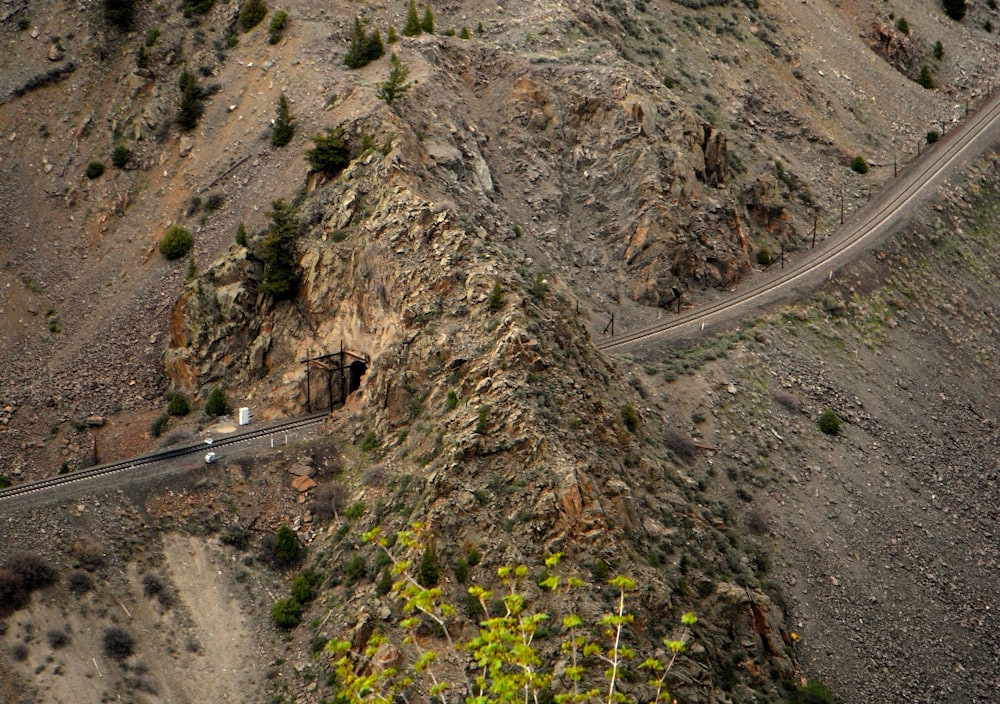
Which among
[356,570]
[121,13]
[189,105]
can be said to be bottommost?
[356,570]

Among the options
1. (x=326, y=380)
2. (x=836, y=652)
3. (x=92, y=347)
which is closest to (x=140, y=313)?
(x=92, y=347)

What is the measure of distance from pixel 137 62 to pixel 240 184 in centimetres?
1339

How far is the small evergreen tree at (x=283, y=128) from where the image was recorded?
6906cm

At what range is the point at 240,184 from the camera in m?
69.2

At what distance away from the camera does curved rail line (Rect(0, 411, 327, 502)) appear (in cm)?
5822

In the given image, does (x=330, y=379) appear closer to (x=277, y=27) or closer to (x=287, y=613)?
(x=287, y=613)

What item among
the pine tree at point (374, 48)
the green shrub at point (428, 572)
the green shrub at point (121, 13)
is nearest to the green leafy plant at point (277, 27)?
the pine tree at point (374, 48)

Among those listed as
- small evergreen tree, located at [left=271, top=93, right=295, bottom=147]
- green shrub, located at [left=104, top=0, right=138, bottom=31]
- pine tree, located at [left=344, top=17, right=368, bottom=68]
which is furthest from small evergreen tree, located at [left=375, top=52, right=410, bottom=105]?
green shrub, located at [left=104, top=0, right=138, bottom=31]

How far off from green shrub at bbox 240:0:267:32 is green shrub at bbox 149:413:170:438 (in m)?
25.1

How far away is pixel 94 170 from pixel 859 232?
4578 cm

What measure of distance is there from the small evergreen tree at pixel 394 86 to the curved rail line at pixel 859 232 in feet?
53.3

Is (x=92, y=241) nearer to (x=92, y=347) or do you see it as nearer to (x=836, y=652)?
(x=92, y=347)

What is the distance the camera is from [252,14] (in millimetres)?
75062

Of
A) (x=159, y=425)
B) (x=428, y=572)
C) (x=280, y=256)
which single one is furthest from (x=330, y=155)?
(x=428, y=572)
